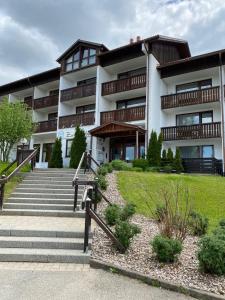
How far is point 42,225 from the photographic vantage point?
7324mm

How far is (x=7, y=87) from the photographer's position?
31.0 m

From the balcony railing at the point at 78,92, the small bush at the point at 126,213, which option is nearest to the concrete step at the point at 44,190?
the small bush at the point at 126,213

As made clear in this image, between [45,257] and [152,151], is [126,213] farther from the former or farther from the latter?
[152,151]

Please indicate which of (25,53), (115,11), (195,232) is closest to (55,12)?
(115,11)

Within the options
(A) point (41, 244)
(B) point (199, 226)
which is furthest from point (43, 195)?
(B) point (199, 226)

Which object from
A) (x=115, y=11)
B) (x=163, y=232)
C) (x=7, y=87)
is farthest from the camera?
(x=7, y=87)

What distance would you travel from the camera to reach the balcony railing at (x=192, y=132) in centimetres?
1881

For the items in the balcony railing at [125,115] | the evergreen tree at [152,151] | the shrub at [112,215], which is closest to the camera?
the shrub at [112,215]

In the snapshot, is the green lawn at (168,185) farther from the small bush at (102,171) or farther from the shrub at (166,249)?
the shrub at (166,249)

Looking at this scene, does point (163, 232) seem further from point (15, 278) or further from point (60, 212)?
point (60, 212)

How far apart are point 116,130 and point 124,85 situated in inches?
173

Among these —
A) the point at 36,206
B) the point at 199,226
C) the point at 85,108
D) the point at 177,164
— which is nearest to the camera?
the point at 199,226

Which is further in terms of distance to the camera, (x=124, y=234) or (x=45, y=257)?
(x=124, y=234)

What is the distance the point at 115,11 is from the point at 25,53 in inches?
495
